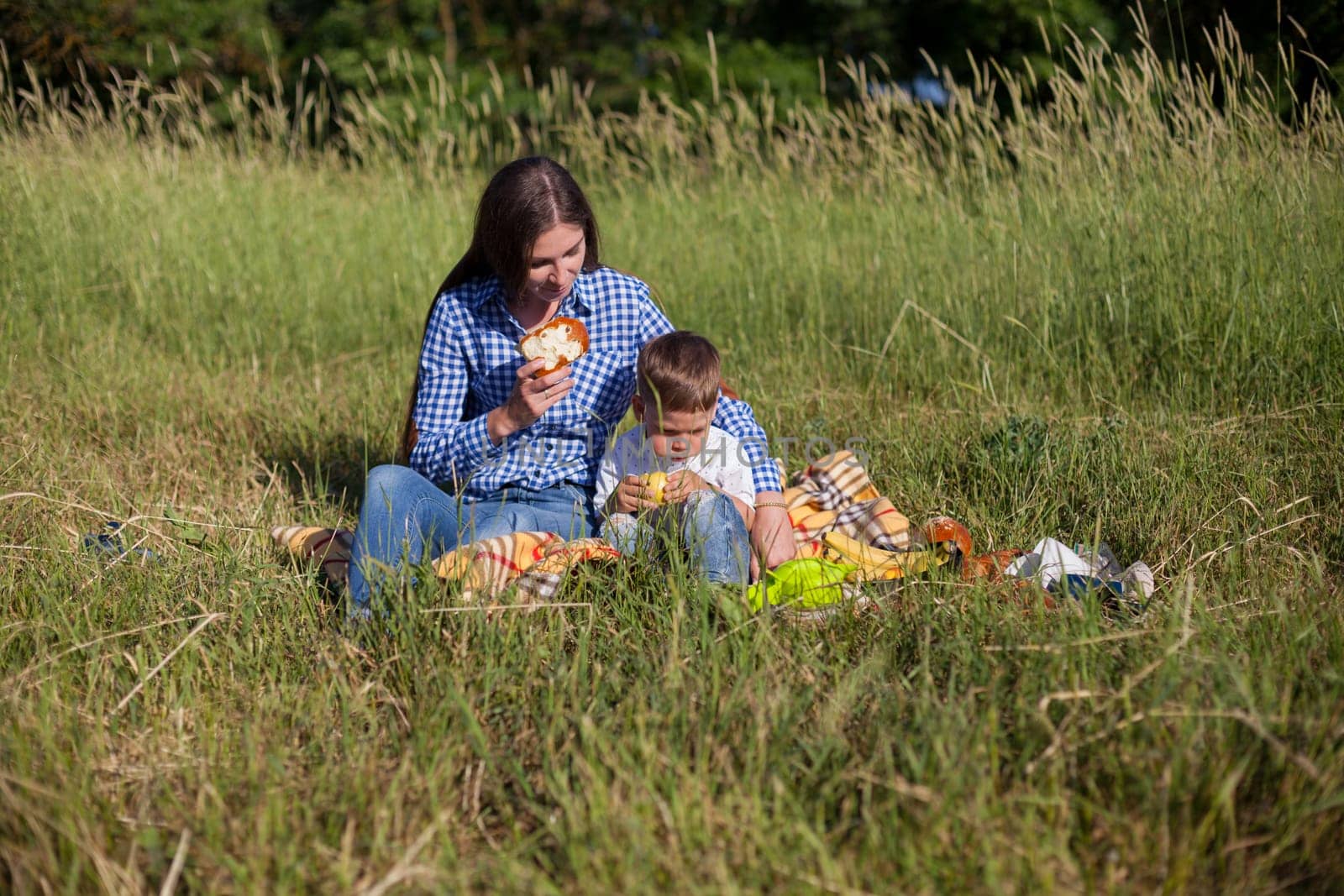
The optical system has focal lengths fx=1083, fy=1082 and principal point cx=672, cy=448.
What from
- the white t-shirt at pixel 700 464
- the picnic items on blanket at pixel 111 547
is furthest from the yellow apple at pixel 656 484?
the picnic items on blanket at pixel 111 547

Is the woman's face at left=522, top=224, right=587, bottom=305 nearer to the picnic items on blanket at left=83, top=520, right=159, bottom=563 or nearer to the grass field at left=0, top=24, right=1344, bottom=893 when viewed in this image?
the grass field at left=0, top=24, right=1344, bottom=893

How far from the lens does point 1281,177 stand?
12.7ft

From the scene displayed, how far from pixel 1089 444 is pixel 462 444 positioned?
71.4 inches

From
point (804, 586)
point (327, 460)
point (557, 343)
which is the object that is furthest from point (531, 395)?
point (327, 460)

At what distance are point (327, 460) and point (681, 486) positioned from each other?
1804 millimetres

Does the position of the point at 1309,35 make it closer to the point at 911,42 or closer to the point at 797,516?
the point at 797,516

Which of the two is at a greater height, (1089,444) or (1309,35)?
(1309,35)

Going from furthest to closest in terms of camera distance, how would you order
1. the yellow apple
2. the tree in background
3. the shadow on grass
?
the tree in background, the shadow on grass, the yellow apple

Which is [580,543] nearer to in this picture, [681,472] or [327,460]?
[681,472]

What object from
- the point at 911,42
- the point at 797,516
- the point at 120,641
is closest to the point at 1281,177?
the point at 797,516

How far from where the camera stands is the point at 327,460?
3.85 meters

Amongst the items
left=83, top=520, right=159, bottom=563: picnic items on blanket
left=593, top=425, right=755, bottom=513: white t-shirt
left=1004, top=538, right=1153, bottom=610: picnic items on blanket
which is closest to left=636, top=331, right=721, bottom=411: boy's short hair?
left=593, top=425, right=755, bottom=513: white t-shirt

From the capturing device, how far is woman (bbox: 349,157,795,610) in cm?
271

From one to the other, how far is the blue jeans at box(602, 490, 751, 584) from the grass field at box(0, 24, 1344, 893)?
10 cm
